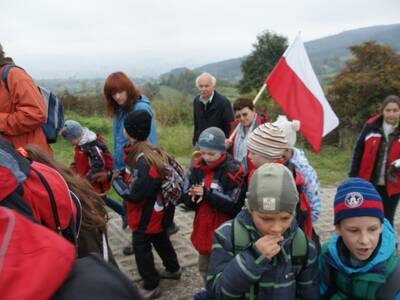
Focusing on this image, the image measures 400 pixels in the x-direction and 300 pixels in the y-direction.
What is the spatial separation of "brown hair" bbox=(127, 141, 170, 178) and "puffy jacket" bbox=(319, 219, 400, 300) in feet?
4.83

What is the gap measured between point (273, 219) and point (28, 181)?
1.07m

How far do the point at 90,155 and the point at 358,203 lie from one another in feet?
9.49

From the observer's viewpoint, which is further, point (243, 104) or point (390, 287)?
point (243, 104)

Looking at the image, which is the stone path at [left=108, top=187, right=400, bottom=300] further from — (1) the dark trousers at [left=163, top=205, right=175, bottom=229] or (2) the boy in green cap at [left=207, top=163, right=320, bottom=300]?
(2) the boy in green cap at [left=207, top=163, right=320, bottom=300]

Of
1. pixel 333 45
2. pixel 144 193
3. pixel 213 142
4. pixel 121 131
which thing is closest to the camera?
pixel 213 142

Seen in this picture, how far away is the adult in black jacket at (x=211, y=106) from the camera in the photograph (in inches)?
188

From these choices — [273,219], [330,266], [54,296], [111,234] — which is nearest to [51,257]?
[54,296]

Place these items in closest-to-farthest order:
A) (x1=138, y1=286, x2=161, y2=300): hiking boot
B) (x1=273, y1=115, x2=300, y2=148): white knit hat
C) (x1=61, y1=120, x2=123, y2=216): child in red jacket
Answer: (x1=273, y1=115, x2=300, y2=148): white knit hat
(x1=138, y1=286, x2=161, y2=300): hiking boot
(x1=61, y1=120, x2=123, y2=216): child in red jacket

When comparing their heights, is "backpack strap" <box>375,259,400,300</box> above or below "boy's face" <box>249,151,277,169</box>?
below

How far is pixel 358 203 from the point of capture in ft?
5.89

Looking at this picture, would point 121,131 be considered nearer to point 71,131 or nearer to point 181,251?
point 71,131

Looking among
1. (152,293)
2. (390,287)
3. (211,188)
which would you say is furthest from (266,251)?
(152,293)

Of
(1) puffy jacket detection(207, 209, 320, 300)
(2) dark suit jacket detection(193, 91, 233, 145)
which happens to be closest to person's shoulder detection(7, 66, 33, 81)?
(1) puffy jacket detection(207, 209, 320, 300)

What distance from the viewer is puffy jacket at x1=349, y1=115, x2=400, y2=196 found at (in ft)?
12.7
